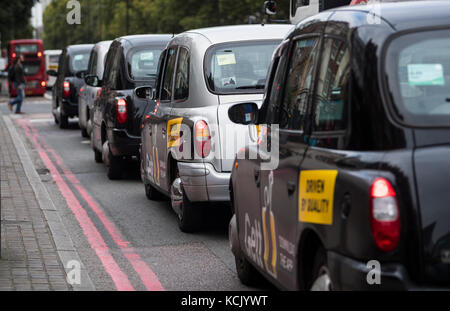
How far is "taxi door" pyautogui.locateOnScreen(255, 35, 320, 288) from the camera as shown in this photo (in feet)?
17.2

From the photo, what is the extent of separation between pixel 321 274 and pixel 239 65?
4.77 m

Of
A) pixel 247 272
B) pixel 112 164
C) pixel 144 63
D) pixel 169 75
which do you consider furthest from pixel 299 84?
pixel 112 164

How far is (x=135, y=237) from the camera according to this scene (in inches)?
372

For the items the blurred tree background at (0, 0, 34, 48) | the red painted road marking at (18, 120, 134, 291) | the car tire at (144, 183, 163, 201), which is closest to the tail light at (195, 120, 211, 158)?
the red painted road marking at (18, 120, 134, 291)

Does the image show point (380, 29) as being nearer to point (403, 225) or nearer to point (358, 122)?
point (358, 122)

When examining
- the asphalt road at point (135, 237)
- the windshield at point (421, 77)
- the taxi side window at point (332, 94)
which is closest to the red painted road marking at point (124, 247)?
the asphalt road at point (135, 237)

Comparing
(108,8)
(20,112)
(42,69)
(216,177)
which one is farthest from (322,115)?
(108,8)

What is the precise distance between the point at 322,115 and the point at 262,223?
114cm

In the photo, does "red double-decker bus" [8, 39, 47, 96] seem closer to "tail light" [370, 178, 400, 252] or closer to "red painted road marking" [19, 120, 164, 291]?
"red painted road marking" [19, 120, 164, 291]

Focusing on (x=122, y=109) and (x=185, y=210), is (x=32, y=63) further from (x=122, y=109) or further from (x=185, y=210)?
(x=185, y=210)

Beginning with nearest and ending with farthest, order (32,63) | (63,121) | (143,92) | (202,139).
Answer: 1. (202,139)
2. (143,92)
3. (63,121)
4. (32,63)

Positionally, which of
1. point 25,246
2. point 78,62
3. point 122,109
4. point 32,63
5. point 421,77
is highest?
point 421,77

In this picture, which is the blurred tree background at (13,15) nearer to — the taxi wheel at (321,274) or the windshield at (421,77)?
the taxi wheel at (321,274)

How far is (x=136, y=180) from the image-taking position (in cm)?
1429
